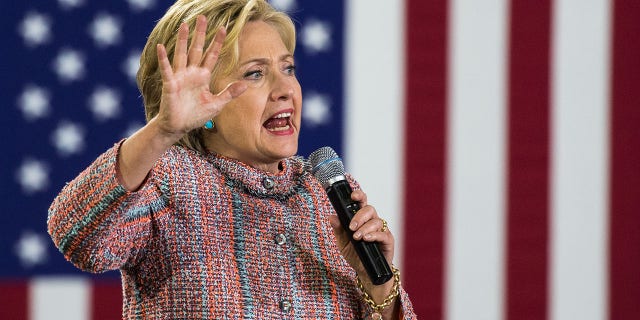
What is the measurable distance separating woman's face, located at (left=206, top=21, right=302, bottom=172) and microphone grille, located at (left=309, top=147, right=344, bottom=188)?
0.04 metres

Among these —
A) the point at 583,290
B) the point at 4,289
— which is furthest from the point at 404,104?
the point at 4,289

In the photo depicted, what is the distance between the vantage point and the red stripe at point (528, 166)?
8.22 feet

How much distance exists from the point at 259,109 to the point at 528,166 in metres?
1.28

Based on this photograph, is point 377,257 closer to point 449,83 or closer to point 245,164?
point 245,164

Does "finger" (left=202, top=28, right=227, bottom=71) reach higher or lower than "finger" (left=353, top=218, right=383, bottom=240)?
higher

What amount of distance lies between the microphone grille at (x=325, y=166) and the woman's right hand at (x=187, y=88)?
0.85ft

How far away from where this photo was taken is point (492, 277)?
2.50m

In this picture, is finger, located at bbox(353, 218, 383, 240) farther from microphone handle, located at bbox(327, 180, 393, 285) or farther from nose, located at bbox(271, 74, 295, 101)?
nose, located at bbox(271, 74, 295, 101)

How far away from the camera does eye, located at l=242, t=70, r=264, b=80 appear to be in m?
1.41

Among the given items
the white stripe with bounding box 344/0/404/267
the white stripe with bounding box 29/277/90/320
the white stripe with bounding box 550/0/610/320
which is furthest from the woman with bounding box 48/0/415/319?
the white stripe with bounding box 550/0/610/320

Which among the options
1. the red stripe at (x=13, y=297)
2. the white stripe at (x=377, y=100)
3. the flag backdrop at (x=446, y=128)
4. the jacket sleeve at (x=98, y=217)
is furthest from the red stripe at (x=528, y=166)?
the jacket sleeve at (x=98, y=217)

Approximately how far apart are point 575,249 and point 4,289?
149 cm

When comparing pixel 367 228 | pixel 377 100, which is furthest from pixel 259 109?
pixel 377 100

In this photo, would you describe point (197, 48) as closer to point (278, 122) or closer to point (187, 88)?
point (187, 88)
